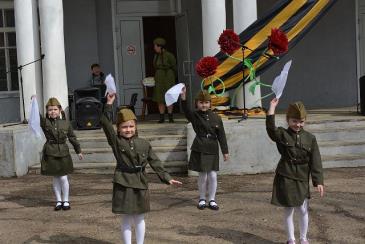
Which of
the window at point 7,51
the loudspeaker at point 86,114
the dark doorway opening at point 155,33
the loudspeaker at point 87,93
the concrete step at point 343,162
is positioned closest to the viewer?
the concrete step at point 343,162

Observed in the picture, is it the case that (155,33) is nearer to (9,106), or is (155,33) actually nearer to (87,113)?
(9,106)

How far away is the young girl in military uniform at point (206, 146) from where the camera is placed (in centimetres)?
772

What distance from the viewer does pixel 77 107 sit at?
12.4m

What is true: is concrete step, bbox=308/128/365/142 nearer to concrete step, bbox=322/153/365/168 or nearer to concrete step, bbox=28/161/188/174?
concrete step, bbox=322/153/365/168

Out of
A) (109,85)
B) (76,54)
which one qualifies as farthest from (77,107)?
(109,85)

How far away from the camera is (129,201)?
5602 mm

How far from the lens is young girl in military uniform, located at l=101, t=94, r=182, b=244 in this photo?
5594mm

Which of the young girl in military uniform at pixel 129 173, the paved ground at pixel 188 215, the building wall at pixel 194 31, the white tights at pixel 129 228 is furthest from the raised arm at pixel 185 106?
the building wall at pixel 194 31

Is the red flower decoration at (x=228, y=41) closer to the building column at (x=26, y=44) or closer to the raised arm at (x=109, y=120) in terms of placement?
the building column at (x=26, y=44)

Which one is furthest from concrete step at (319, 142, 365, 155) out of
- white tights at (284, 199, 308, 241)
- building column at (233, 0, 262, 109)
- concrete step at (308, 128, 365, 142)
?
white tights at (284, 199, 308, 241)

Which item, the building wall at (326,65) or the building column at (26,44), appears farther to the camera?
the building wall at (326,65)

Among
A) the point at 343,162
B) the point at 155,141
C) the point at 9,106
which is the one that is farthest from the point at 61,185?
the point at 9,106

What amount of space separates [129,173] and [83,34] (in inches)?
395

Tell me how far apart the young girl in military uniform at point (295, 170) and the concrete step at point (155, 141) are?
15.9 ft
